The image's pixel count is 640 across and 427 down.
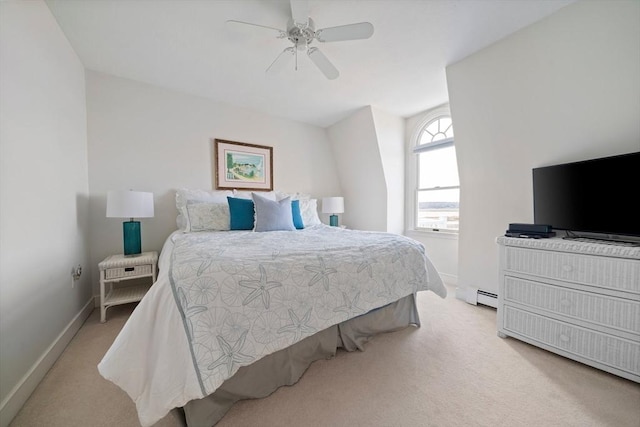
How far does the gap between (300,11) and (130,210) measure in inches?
87.8

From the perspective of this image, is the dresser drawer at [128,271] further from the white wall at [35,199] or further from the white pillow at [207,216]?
the white pillow at [207,216]

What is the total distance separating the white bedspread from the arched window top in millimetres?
2656

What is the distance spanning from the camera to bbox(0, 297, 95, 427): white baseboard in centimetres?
110

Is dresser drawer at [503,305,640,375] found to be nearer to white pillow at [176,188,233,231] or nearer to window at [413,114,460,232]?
window at [413,114,460,232]

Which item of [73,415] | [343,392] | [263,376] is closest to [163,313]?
[263,376]

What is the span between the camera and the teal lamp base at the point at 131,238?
2336 millimetres

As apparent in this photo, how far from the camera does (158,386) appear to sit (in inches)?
36.0

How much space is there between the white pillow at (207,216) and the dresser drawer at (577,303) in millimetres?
2693

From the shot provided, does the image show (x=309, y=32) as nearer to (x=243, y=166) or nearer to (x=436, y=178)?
(x=243, y=166)

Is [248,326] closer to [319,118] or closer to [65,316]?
[65,316]

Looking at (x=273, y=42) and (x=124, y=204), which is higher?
(x=273, y=42)

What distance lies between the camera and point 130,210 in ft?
7.24

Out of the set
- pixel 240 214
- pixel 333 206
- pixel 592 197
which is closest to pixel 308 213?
pixel 333 206

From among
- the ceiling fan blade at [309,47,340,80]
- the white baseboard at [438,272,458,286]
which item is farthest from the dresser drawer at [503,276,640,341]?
the ceiling fan blade at [309,47,340,80]
